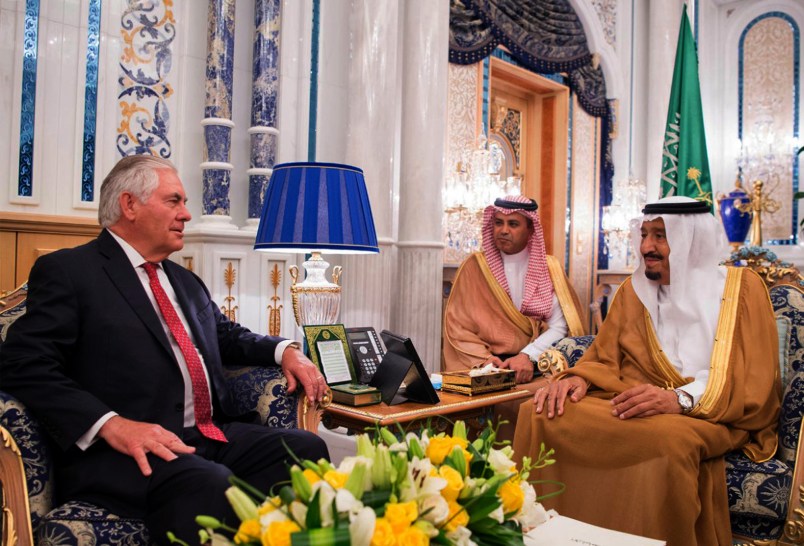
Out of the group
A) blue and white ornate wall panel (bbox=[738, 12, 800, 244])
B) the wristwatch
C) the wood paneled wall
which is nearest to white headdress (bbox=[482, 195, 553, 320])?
the wristwatch

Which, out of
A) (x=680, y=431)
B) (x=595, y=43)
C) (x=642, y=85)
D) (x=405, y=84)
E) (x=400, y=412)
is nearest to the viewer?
(x=680, y=431)

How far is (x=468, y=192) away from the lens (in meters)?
5.10

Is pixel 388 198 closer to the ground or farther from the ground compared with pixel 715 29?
closer to the ground

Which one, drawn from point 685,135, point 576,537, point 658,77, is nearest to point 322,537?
point 576,537

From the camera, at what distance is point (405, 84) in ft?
14.2

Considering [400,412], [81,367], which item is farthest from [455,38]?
[81,367]

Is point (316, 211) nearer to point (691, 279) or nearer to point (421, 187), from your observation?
point (691, 279)

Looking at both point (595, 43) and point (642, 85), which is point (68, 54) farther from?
point (642, 85)

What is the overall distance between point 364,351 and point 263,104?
61.4 inches

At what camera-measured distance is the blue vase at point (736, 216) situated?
19.1ft

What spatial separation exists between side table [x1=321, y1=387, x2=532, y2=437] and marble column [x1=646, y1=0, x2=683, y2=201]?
455cm

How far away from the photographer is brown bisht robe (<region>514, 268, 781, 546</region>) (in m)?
2.20

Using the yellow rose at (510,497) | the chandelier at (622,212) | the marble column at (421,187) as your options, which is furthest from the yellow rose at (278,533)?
the chandelier at (622,212)

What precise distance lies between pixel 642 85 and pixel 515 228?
394 centimetres
